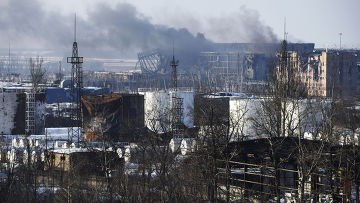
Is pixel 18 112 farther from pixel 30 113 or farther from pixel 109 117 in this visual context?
pixel 109 117

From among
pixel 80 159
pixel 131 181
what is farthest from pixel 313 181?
pixel 80 159

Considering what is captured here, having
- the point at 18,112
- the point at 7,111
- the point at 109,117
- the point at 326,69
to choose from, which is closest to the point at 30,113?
the point at 18,112

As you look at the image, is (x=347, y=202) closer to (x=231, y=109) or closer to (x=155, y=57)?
(x=231, y=109)

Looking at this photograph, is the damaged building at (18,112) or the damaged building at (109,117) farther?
the damaged building at (18,112)

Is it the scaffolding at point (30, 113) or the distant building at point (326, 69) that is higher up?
the distant building at point (326, 69)

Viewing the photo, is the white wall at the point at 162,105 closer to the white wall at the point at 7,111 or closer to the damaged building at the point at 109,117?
the damaged building at the point at 109,117

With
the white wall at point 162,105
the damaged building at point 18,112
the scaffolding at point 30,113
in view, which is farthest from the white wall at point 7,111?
the white wall at point 162,105

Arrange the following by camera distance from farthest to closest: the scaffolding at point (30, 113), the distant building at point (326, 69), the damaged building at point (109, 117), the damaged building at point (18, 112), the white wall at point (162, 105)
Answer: the distant building at point (326, 69), the white wall at point (162, 105), the damaged building at point (18, 112), the scaffolding at point (30, 113), the damaged building at point (109, 117)

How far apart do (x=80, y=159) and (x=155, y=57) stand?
42.5m

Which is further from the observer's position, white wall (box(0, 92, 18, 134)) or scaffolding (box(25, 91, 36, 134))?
white wall (box(0, 92, 18, 134))

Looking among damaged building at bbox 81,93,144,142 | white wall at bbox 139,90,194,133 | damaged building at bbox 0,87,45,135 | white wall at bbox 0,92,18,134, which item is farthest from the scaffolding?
white wall at bbox 139,90,194,133

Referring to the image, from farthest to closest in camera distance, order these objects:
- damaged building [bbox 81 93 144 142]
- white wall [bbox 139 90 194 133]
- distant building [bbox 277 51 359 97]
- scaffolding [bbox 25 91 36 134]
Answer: distant building [bbox 277 51 359 97] < white wall [bbox 139 90 194 133] < scaffolding [bbox 25 91 36 134] < damaged building [bbox 81 93 144 142]

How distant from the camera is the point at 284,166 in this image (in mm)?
10898

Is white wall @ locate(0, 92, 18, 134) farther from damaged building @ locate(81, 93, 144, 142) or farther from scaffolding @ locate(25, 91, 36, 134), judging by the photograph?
damaged building @ locate(81, 93, 144, 142)
